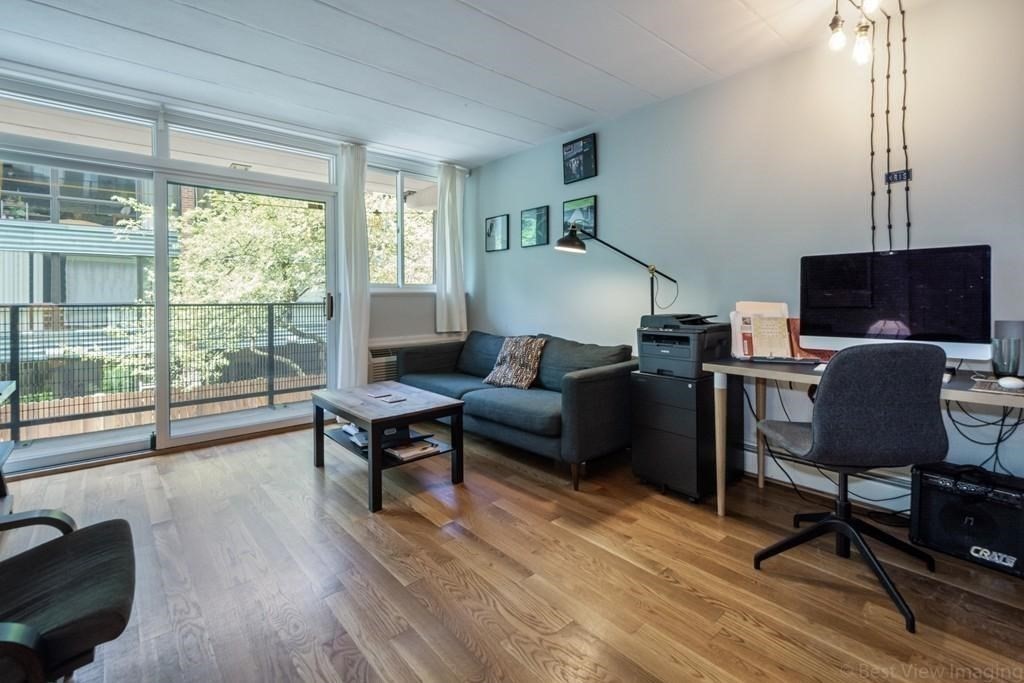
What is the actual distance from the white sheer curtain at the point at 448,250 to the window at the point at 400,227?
0.14m

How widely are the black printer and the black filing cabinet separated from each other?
56 mm

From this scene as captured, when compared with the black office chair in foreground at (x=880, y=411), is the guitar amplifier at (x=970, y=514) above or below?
below

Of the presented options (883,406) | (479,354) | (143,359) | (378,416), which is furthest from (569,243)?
(143,359)

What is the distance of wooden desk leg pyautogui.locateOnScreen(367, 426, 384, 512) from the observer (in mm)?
2395

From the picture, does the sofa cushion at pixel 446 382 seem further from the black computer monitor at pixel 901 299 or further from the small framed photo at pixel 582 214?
the black computer monitor at pixel 901 299

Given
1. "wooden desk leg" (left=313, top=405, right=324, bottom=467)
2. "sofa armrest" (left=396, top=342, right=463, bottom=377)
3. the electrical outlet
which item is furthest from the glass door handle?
the electrical outlet

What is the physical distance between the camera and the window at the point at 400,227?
4.43 metres

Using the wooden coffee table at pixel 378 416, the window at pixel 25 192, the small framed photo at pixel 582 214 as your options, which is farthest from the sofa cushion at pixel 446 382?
the window at pixel 25 192

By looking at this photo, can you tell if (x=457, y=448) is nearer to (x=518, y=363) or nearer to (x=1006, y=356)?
(x=518, y=363)

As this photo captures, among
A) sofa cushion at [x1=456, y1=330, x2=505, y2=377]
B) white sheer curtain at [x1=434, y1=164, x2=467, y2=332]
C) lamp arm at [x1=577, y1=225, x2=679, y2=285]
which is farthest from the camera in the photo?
white sheer curtain at [x1=434, y1=164, x2=467, y2=332]

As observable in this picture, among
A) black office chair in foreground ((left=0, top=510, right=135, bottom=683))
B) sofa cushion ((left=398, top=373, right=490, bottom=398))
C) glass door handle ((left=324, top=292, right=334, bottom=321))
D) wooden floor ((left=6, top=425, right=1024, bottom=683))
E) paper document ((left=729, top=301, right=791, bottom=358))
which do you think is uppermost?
glass door handle ((left=324, top=292, right=334, bottom=321))

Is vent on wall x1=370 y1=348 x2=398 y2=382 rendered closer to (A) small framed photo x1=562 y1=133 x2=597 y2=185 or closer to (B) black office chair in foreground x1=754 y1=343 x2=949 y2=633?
(A) small framed photo x1=562 y1=133 x2=597 y2=185

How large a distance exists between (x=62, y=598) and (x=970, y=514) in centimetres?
295

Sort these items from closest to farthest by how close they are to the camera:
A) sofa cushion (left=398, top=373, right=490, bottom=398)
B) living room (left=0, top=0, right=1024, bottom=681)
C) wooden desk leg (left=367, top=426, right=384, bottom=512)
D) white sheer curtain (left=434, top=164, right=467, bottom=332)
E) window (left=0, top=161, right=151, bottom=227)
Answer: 1. living room (left=0, top=0, right=1024, bottom=681)
2. wooden desk leg (left=367, top=426, right=384, bottom=512)
3. window (left=0, top=161, right=151, bottom=227)
4. sofa cushion (left=398, top=373, right=490, bottom=398)
5. white sheer curtain (left=434, top=164, right=467, bottom=332)
